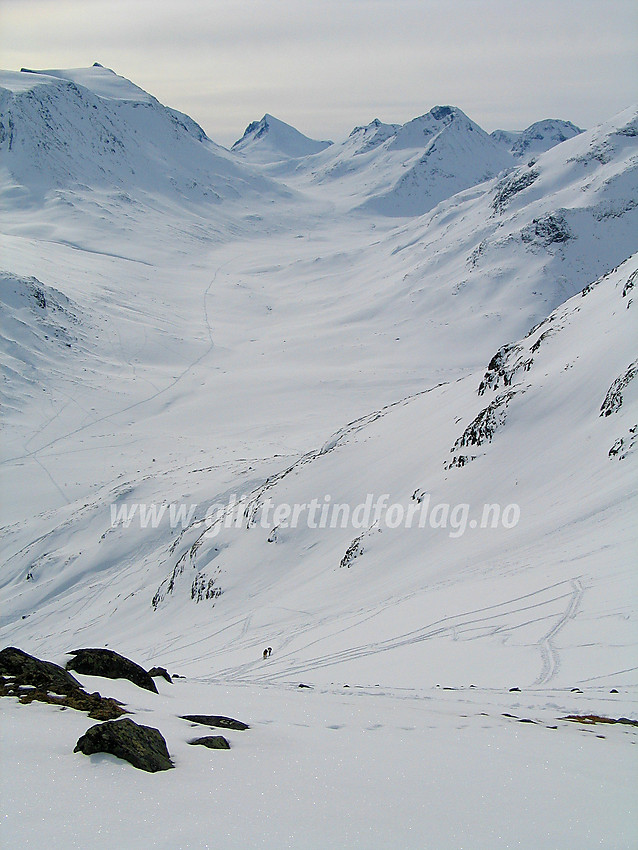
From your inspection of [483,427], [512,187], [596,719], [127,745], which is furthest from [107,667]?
[512,187]

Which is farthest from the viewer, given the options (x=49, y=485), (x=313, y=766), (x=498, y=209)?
(x=498, y=209)

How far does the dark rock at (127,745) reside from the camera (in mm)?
6059

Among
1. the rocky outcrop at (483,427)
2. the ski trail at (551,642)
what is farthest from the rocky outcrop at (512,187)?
the ski trail at (551,642)

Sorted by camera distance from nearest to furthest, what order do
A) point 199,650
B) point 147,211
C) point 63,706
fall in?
point 63,706
point 199,650
point 147,211

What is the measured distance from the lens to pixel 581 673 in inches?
447

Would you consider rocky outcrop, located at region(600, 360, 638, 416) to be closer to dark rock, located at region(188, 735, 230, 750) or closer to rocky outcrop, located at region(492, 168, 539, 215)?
dark rock, located at region(188, 735, 230, 750)

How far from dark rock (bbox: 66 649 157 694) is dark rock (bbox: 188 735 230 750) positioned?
3330 millimetres

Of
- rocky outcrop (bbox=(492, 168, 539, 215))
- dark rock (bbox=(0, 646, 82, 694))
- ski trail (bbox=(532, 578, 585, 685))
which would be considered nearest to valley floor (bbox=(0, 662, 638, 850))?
dark rock (bbox=(0, 646, 82, 694))

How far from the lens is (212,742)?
23.3ft

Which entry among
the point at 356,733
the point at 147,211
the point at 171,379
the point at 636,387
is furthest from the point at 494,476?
the point at 147,211

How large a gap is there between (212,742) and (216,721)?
1057 mm

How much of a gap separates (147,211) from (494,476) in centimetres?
17819

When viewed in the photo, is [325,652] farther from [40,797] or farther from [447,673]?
[40,797]

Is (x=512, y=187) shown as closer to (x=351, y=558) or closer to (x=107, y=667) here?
(x=351, y=558)
